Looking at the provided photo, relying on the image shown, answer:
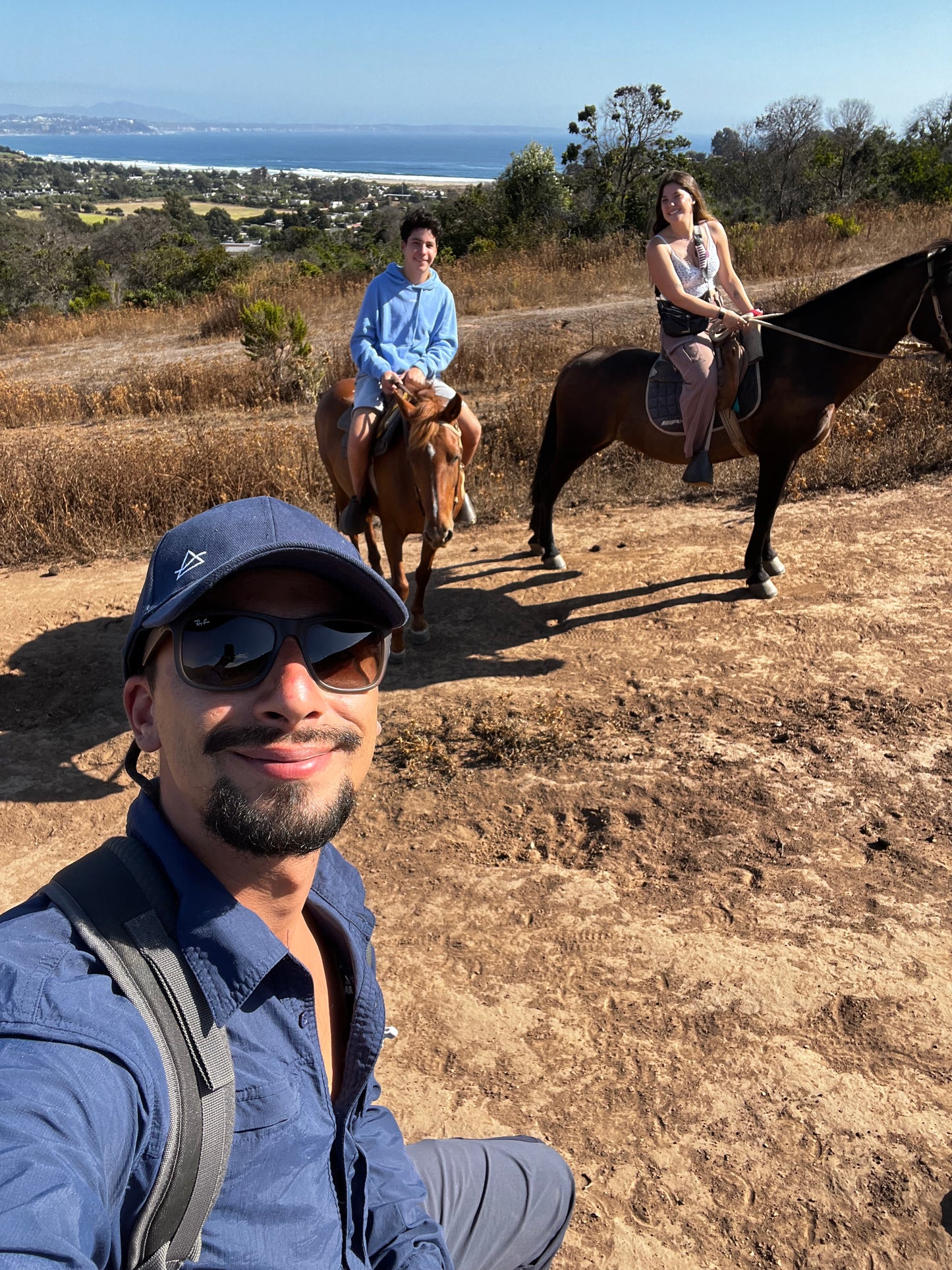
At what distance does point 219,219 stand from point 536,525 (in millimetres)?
56152

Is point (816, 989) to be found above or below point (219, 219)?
below

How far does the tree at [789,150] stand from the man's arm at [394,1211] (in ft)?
91.5

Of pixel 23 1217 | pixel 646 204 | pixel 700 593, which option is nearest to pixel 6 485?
pixel 700 593

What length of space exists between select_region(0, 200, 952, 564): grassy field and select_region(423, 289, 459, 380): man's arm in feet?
7.24

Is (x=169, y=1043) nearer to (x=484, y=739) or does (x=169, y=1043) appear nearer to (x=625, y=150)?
(x=484, y=739)

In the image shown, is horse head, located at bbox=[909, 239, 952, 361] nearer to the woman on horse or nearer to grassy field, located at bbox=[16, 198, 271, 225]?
the woman on horse

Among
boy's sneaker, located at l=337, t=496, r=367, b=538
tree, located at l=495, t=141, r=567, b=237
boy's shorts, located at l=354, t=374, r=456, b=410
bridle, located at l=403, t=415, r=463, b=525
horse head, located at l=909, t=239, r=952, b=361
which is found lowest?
boy's sneaker, located at l=337, t=496, r=367, b=538

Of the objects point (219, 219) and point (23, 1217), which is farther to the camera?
point (219, 219)

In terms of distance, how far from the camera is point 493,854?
4.23 metres

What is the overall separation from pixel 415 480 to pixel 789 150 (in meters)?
29.5

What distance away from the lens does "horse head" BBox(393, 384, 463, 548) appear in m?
5.48

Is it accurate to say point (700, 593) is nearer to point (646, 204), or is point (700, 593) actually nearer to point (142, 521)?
point (142, 521)

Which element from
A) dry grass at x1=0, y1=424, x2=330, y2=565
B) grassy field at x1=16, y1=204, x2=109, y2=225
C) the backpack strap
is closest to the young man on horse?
dry grass at x1=0, y1=424, x2=330, y2=565

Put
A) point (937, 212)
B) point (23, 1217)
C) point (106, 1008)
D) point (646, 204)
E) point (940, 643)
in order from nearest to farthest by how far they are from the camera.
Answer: point (23, 1217) < point (106, 1008) < point (940, 643) < point (937, 212) < point (646, 204)
